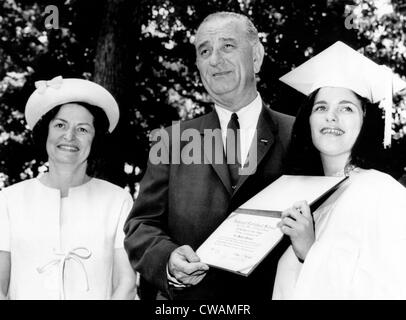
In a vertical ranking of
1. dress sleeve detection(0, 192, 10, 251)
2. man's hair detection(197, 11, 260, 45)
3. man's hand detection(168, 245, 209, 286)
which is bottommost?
man's hand detection(168, 245, 209, 286)

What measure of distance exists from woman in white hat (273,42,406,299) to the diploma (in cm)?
8

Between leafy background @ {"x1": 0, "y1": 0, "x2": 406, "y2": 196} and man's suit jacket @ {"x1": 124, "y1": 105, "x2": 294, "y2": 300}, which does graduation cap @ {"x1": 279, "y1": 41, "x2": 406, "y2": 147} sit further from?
leafy background @ {"x1": 0, "y1": 0, "x2": 406, "y2": 196}

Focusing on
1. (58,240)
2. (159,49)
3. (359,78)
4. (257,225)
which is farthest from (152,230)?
(159,49)

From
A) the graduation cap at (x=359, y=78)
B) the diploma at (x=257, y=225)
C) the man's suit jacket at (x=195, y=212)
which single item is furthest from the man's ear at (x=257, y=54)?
the diploma at (x=257, y=225)

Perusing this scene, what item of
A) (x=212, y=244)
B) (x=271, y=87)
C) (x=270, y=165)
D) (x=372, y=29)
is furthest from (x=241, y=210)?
(x=372, y=29)

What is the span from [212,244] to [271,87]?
19.8 ft

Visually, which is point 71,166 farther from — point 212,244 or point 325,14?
point 325,14

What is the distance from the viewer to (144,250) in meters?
2.79

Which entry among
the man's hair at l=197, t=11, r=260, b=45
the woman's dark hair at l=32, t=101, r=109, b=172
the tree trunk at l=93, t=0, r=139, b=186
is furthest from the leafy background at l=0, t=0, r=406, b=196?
the man's hair at l=197, t=11, r=260, b=45

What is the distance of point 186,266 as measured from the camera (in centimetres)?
246

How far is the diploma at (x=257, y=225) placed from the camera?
86.9 inches

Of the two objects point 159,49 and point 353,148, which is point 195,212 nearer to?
point 353,148

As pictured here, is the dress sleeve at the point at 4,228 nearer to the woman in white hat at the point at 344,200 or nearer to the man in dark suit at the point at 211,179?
the man in dark suit at the point at 211,179

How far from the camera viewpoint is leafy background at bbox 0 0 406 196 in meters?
8.25
